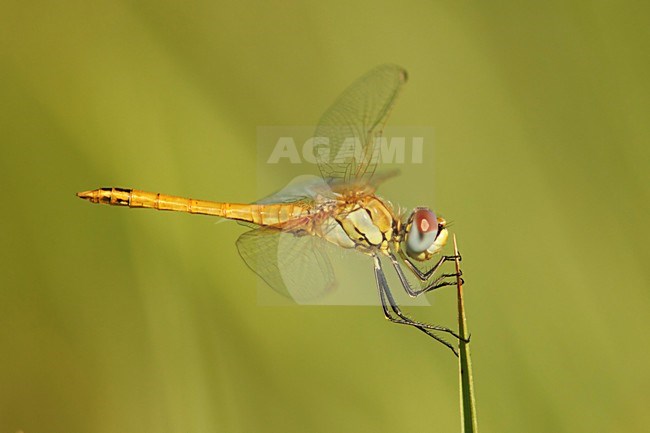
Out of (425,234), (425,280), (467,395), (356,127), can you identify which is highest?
(356,127)

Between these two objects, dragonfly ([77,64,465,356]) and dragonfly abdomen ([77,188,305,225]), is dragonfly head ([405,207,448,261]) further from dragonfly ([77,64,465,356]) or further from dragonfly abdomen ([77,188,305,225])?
dragonfly abdomen ([77,188,305,225])

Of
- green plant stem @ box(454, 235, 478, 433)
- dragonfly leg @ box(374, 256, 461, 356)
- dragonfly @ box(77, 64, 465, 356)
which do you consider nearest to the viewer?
green plant stem @ box(454, 235, 478, 433)

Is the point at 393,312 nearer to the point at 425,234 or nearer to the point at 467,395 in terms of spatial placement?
the point at 425,234

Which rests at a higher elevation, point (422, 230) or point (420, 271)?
point (422, 230)

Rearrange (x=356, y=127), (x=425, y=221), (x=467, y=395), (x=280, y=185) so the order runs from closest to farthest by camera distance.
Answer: (x=467, y=395), (x=425, y=221), (x=356, y=127), (x=280, y=185)

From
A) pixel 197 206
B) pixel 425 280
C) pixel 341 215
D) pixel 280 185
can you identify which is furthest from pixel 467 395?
pixel 197 206

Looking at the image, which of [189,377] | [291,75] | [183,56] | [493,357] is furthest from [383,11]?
[189,377]

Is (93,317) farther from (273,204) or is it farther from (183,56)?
(183,56)

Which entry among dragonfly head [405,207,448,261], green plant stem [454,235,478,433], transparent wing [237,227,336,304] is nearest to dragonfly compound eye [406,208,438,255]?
dragonfly head [405,207,448,261]
